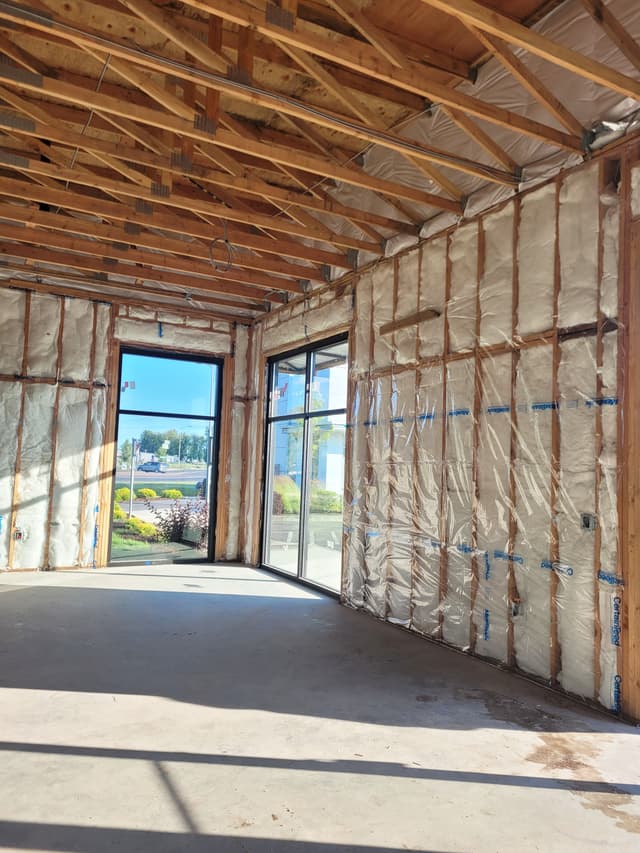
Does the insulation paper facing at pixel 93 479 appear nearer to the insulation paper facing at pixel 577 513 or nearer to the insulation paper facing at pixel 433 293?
the insulation paper facing at pixel 433 293

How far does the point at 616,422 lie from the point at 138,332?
694 cm

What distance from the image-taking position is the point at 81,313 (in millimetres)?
8609

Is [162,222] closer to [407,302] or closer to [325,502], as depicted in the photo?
[407,302]

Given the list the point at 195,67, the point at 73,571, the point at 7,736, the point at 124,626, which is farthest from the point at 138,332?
the point at 7,736

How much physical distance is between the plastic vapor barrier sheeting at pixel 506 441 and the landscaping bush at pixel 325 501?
2.59 feet

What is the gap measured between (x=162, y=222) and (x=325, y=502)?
12.5 ft

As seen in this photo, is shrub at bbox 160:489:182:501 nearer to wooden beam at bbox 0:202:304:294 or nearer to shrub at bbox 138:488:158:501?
shrub at bbox 138:488:158:501

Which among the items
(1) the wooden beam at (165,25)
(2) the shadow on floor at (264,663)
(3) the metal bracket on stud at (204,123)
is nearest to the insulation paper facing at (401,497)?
(2) the shadow on floor at (264,663)

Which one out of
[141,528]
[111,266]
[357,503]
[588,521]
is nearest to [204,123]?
[111,266]

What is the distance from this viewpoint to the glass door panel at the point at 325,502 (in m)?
7.38

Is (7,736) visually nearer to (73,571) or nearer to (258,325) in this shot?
(73,571)

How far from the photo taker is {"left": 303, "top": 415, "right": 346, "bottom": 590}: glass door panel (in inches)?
290

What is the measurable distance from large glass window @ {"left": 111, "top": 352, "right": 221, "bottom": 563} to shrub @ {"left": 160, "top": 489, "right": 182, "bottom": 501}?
0.05ft

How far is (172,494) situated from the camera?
30.4ft
